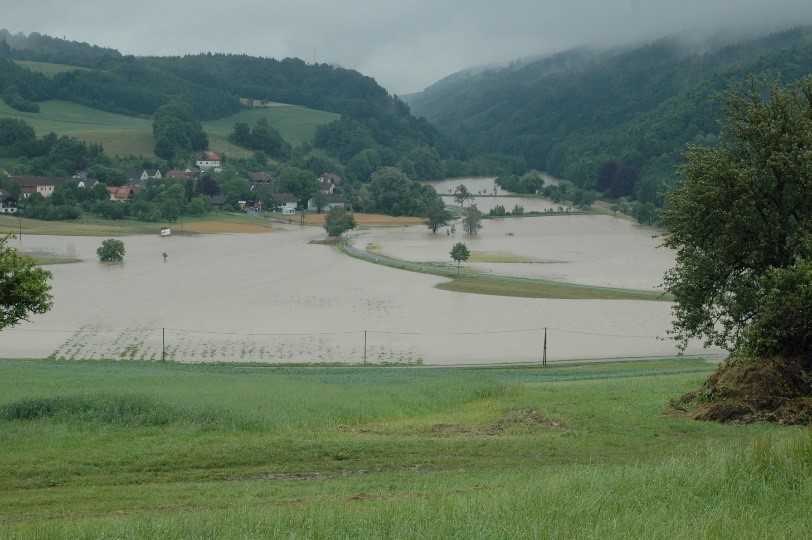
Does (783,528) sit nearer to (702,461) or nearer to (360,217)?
(702,461)

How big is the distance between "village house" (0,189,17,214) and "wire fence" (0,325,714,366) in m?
76.5

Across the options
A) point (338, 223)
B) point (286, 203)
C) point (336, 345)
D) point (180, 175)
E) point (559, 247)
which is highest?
point (180, 175)

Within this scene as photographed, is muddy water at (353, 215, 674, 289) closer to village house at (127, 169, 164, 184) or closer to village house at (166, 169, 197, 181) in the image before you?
village house at (166, 169, 197, 181)

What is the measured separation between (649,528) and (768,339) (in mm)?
9681

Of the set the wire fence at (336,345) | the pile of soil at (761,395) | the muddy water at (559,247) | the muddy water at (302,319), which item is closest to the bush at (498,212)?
the muddy water at (559,247)

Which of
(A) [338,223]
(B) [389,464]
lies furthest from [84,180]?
(B) [389,464]

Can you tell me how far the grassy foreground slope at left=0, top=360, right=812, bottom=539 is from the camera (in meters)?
7.54

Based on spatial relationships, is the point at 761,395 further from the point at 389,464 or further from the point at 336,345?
the point at 336,345

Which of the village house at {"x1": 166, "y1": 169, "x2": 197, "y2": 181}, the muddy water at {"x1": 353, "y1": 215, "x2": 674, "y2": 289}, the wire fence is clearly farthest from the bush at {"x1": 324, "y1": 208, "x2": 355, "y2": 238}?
the wire fence

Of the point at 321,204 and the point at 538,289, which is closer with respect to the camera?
the point at 538,289

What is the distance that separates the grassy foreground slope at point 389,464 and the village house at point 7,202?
4010 inches

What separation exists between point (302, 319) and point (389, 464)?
3808 centimetres

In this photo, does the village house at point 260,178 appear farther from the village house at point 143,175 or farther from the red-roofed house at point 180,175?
the village house at point 143,175

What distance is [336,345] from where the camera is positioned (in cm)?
4269
